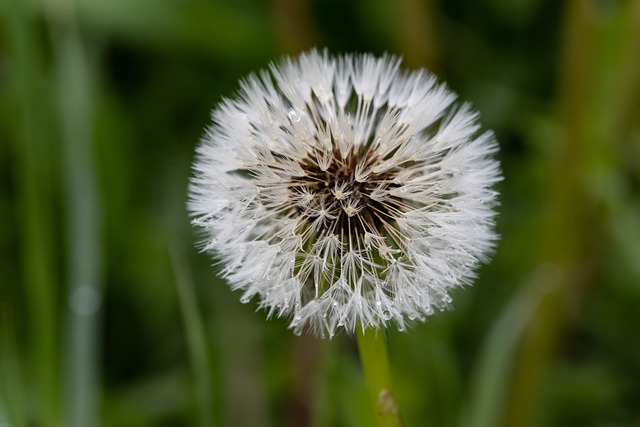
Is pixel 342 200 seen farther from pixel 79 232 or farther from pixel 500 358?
pixel 79 232

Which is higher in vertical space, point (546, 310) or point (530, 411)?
point (546, 310)

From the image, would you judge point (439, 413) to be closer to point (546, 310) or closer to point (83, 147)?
point (546, 310)

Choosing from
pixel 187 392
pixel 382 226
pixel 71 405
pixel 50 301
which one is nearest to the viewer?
pixel 382 226

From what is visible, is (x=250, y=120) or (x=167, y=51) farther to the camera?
(x=167, y=51)

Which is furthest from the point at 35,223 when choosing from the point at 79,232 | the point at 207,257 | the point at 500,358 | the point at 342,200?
the point at 500,358

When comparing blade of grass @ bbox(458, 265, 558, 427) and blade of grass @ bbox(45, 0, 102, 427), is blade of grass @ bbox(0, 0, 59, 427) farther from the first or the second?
blade of grass @ bbox(458, 265, 558, 427)

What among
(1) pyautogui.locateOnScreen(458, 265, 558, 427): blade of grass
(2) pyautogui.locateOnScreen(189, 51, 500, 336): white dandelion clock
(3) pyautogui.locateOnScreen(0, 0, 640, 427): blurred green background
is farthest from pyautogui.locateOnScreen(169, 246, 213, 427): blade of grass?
(1) pyautogui.locateOnScreen(458, 265, 558, 427): blade of grass

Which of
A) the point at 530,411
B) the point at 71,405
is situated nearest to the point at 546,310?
the point at 530,411

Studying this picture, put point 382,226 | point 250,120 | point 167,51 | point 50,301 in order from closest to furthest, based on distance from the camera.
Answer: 1. point 382,226
2. point 250,120
3. point 50,301
4. point 167,51
